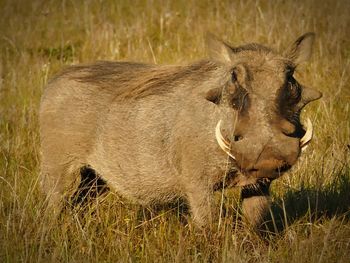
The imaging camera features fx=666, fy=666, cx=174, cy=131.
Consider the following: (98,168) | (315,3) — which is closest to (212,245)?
(98,168)

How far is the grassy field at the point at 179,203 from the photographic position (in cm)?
291

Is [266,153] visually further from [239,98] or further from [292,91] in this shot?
[292,91]

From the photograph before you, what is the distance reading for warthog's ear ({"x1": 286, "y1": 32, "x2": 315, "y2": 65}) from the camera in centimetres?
328

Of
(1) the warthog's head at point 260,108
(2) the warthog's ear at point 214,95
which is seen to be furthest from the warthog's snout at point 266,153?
(2) the warthog's ear at point 214,95

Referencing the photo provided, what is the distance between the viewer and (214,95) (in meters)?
3.08

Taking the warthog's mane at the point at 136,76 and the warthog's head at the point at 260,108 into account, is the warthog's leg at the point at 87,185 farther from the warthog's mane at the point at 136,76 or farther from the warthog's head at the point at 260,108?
the warthog's head at the point at 260,108

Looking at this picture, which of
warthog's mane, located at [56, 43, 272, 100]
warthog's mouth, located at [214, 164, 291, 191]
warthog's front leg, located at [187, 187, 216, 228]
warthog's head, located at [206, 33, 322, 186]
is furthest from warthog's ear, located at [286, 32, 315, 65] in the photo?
warthog's front leg, located at [187, 187, 216, 228]

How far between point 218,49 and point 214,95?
11.4 inches

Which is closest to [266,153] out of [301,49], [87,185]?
[301,49]

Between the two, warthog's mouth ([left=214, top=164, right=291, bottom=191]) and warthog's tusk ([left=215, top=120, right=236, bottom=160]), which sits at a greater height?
warthog's tusk ([left=215, top=120, right=236, bottom=160])

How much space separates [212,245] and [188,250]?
4.5 inches

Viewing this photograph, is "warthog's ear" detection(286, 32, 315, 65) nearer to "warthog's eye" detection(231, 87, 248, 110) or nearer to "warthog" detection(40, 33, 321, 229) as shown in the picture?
"warthog" detection(40, 33, 321, 229)

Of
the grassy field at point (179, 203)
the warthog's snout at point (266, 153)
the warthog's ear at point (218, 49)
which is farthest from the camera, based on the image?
the warthog's ear at point (218, 49)

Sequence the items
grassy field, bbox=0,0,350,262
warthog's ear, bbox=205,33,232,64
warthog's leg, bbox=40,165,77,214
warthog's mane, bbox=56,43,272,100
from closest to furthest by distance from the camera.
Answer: grassy field, bbox=0,0,350,262
warthog's ear, bbox=205,33,232,64
warthog's mane, bbox=56,43,272,100
warthog's leg, bbox=40,165,77,214
